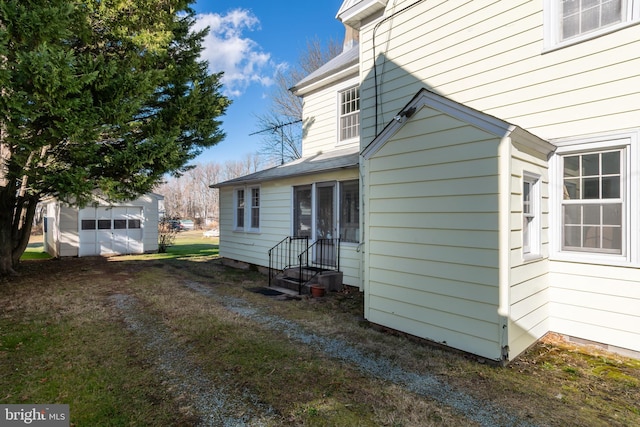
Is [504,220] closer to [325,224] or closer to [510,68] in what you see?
[510,68]

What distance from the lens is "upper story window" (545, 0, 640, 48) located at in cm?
401

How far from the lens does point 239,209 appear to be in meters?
11.2

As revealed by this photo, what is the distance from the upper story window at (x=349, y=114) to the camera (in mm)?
9062

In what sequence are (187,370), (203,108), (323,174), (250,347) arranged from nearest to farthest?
1. (187,370)
2. (250,347)
3. (323,174)
4. (203,108)

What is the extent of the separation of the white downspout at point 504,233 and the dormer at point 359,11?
4616 millimetres

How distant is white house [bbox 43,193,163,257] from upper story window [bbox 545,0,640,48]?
49.5 ft

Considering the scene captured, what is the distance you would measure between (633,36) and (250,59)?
769 inches

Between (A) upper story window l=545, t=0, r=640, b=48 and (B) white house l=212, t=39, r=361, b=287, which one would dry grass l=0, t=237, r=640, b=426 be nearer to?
(B) white house l=212, t=39, r=361, b=287

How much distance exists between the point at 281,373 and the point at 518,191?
3.36m

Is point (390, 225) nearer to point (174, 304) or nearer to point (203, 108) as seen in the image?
point (174, 304)

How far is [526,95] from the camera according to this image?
473 centimetres

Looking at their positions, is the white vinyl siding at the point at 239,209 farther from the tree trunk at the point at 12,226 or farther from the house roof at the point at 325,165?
the tree trunk at the point at 12,226

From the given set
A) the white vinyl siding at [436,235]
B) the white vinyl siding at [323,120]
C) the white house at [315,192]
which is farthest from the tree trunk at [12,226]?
the white vinyl siding at [436,235]

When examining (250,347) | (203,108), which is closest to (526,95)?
(250,347)
